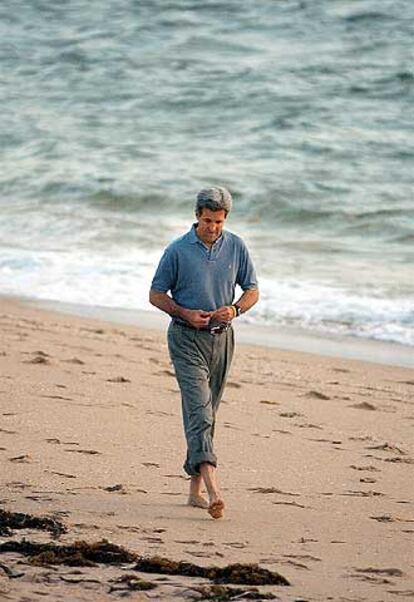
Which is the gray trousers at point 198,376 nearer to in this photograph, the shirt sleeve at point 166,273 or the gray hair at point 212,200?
the shirt sleeve at point 166,273

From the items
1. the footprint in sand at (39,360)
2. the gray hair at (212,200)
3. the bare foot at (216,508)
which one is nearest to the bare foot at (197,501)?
the bare foot at (216,508)

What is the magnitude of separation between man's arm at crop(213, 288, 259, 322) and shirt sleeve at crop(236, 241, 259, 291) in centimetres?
3

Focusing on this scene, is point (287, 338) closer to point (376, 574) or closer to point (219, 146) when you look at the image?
point (376, 574)

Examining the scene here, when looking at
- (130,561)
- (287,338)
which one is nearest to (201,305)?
(130,561)

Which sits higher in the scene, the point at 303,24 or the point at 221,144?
the point at 303,24

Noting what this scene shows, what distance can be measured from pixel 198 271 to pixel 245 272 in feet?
0.88

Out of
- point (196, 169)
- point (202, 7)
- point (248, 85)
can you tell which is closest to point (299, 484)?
point (196, 169)

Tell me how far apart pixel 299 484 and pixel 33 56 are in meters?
22.6

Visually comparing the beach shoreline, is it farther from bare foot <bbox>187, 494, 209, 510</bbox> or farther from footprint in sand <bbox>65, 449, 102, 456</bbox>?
bare foot <bbox>187, 494, 209, 510</bbox>

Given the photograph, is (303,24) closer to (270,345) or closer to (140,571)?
(270,345)

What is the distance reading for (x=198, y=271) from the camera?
6.28 meters

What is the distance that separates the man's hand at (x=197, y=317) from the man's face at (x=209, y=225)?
12.8 inches

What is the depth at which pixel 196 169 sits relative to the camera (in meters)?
20.8

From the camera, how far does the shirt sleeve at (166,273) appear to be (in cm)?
629
